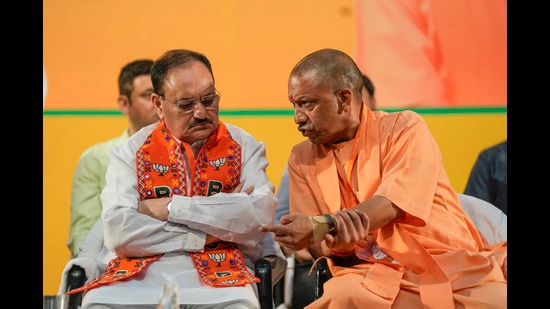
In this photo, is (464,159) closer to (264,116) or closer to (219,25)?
(264,116)

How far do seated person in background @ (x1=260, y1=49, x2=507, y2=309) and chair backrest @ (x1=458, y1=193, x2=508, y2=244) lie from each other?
0.10 meters

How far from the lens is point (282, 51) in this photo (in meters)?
6.22

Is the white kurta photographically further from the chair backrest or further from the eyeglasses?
the chair backrest

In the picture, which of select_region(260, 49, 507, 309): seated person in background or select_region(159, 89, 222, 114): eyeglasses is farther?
select_region(159, 89, 222, 114): eyeglasses

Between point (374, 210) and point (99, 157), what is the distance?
8.95 ft

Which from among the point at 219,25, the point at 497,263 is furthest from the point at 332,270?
the point at 219,25

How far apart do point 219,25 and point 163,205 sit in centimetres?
253

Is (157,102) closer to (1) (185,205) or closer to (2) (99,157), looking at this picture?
(1) (185,205)

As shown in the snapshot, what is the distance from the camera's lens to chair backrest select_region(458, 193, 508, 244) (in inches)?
169

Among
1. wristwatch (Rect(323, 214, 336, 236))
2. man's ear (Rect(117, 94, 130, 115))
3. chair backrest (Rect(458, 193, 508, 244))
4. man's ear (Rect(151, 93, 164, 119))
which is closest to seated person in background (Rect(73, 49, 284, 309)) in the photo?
man's ear (Rect(151, 93, 164, 119))

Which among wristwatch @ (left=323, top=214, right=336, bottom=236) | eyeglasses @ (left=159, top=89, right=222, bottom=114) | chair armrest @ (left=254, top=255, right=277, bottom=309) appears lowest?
chair armrest @ (left=254, top=255, right=277, bottom=309)

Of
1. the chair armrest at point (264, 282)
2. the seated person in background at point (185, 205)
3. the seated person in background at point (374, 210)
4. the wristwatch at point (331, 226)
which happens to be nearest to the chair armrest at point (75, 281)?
the seated person in background at point (185, 205)

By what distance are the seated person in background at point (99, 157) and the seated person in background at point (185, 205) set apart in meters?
1.50

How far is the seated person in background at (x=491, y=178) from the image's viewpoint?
599 centimetres
